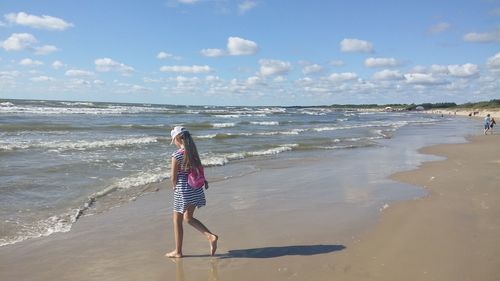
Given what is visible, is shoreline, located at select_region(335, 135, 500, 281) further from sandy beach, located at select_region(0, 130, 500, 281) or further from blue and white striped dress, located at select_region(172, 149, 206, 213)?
blue and white striped dress, located at select_region(172, 149, 206, 213)

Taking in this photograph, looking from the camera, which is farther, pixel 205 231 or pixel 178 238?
pixel 205 231

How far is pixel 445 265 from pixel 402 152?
15059mm

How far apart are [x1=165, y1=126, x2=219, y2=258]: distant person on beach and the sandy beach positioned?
0.83ft

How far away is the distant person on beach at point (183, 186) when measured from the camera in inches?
231

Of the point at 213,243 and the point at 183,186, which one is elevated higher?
the point at 183,186

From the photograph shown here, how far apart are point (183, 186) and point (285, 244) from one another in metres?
1.67

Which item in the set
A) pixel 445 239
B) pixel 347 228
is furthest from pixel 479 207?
pixel 347 228

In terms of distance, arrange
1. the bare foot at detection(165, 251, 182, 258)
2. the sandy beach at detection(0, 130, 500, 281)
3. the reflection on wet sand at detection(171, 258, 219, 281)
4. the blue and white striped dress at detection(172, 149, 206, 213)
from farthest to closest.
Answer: the blue and white striped dress at detection(172, 149, 206, 213), the bare foot at detection(165, 251, 182, 258), the sandy beach at detection(0, 130, 500, 281), the reflection on wet sand at detection(171, 258, 219, 281)

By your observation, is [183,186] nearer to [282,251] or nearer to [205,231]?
[205,231]

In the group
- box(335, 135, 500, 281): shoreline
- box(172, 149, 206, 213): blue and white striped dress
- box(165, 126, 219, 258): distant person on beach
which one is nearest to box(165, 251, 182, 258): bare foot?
box(165, 126, 219, 258): distant person on beach

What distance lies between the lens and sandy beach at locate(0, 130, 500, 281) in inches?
209

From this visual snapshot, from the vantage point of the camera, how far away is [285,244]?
6.38m

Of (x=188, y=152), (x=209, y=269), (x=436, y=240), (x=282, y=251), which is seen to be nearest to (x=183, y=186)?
(x=188, y=152)

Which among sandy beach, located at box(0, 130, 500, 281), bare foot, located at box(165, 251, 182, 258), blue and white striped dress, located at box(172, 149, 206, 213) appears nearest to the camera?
sandy beach, located at box(0, 130, 500, 281)
